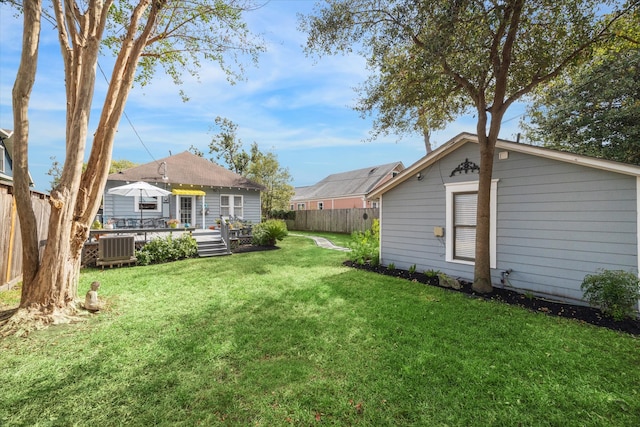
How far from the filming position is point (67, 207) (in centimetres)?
416

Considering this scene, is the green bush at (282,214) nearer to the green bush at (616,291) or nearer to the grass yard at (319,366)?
the grass yard at (319,366)

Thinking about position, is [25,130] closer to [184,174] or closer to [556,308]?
[556,308]

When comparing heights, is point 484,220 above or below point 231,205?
below

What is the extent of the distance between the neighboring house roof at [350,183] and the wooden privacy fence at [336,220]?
228 inches

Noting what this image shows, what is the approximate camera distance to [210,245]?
10.6m

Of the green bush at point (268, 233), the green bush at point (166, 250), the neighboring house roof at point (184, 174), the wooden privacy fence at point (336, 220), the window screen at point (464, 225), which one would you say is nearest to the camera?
the window screen at point (464, 225)

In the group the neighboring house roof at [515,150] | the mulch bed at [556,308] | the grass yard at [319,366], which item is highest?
the neighboring house roof at [515,150]

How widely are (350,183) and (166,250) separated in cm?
2258

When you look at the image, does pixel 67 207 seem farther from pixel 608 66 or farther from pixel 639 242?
pixel 608 66

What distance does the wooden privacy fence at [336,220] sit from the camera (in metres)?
17.3

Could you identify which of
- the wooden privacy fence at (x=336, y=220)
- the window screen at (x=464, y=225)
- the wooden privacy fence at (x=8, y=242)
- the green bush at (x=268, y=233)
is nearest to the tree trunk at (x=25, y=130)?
the wooden privacy fence at (x=8, y=242)

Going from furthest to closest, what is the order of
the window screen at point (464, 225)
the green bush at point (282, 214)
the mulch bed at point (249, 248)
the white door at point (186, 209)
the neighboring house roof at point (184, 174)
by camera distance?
the green bush at point (282, 214), the white door at point (186, 209), the neighboring house roof at point (184, 174), the mulch bed at point (249, 248), the window screen at point (464, 225)

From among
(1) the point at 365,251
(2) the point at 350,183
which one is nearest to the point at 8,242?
(1) the point at 365,251

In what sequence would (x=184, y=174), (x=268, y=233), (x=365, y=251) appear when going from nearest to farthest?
(x=365, y=251), (x=268, y=233), (x=184, y=174)
